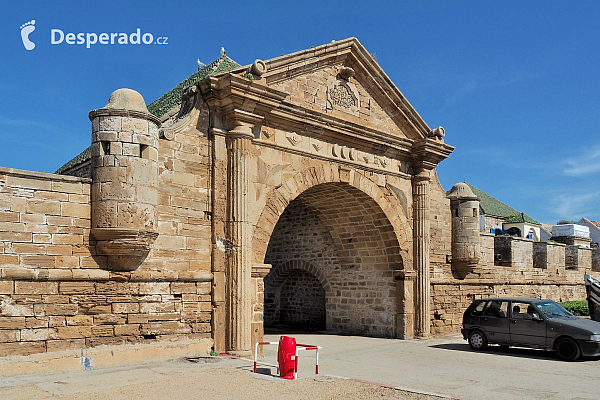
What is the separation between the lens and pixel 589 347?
34.9 feet

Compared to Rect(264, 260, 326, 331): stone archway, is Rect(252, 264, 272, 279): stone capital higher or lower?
higher

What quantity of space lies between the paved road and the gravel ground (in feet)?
2.82

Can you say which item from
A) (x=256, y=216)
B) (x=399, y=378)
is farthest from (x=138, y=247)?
(x=399, y=378)

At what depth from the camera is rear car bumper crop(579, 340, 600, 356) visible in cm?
1058

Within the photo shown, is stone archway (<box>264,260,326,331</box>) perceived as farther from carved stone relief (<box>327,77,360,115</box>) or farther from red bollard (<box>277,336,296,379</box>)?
red bollard (<box>277,336,296,379</box>)

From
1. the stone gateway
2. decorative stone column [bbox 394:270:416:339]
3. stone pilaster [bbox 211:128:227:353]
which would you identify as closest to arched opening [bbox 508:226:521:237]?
the stone gateway

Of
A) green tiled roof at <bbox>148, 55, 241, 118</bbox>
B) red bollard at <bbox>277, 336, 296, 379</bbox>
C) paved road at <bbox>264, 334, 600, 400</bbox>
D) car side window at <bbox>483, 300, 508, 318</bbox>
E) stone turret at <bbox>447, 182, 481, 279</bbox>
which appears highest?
green tiled roof at <bbox>148, 55, 241, 118</bbox>

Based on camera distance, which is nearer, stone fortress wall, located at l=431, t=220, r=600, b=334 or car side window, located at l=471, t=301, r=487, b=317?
car side window, located at l=471, t=301, r=487, b=317

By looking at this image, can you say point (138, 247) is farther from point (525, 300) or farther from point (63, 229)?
point (525, 300)

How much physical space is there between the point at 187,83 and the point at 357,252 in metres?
6.39

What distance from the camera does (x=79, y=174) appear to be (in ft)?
31.7

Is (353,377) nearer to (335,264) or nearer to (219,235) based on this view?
(219,235)

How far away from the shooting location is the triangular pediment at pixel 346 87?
1205cm

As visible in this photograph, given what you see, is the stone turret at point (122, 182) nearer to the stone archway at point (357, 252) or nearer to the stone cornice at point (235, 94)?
the stone cornice at point (235, 94)
